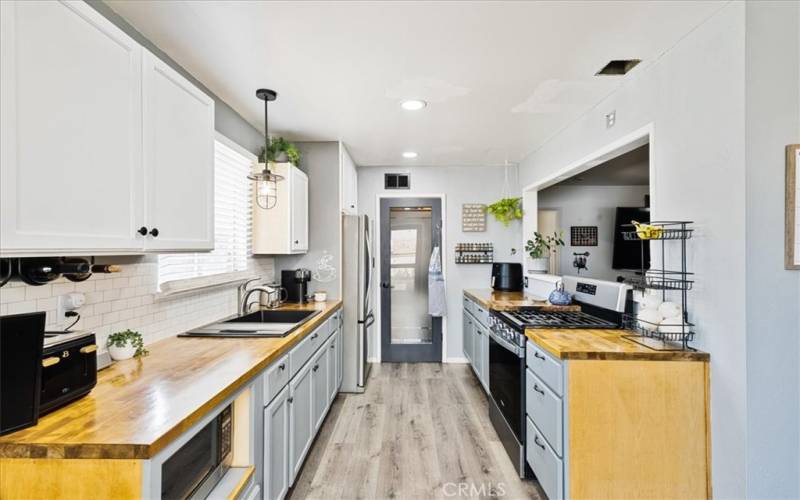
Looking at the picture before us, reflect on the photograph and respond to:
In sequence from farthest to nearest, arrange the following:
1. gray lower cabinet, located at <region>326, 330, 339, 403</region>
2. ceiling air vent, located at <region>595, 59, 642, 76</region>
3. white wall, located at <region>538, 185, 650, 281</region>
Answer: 1. white wall, located at <region>538, 185, 650, 281</region>
2. gray lower cabinet, located at <region>326, 330, 339, 403</region>
3. ceiling air vent, located at <region>595, 59, 642, 76</region>

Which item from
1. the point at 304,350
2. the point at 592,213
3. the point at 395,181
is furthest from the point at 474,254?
the point at 304,350

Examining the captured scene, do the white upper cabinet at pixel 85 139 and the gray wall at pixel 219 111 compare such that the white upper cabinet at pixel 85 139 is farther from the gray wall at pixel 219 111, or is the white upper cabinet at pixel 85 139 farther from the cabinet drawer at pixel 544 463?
the cabinet drawer at pixel 544 463

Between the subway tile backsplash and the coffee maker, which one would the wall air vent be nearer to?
the coffee maker

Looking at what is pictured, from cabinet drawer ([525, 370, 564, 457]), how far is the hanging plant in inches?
98.6

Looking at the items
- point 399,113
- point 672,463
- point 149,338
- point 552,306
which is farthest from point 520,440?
point 399,113

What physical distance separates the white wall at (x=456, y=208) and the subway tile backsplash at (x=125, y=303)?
2625 millimetres

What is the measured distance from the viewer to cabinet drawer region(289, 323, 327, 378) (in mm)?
2191

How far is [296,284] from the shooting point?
3.51 metres

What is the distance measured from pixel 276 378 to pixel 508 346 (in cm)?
153

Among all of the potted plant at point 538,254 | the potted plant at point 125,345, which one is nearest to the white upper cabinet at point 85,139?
the potted plant at point 125,345

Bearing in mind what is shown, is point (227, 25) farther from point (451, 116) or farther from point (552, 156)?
point (552, 156)

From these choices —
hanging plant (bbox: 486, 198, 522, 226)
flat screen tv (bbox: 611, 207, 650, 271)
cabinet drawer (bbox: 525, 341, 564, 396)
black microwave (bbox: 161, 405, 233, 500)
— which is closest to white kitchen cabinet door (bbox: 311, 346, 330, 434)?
black microwave (bbox: 161, 405, 233, 500)

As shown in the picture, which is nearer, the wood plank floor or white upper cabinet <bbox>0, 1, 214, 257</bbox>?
white upper cabinet <bbox>0, 1, 214, 257</bbox>

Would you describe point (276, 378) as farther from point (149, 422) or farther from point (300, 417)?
point (149, 422)
